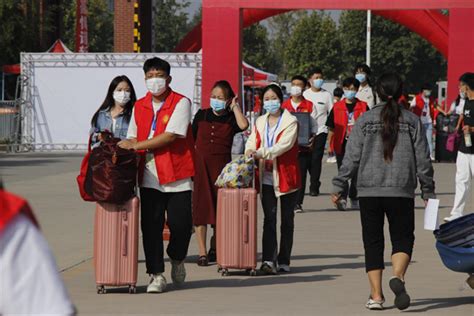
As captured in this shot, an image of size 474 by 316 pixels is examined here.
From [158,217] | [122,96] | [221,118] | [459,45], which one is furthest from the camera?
[459,45]

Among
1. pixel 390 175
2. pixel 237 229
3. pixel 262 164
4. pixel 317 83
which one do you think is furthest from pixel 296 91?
pixel 390 175

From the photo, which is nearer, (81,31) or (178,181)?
(178,181)

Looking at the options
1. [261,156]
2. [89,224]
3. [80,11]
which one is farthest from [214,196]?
[80,11]

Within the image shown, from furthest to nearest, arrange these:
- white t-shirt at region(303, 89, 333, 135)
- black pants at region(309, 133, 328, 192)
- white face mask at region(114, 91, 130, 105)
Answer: white t-shirt at region(303, 89, 333, 135)
black pants at region(309, 133, 328, 192)
white face mask at region(114, 91, 130, 105)

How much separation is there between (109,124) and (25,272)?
777cm

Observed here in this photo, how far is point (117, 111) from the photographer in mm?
10094

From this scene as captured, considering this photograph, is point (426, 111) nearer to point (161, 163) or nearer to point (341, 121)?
point (341, 121)

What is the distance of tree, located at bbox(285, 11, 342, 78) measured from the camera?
270 feet

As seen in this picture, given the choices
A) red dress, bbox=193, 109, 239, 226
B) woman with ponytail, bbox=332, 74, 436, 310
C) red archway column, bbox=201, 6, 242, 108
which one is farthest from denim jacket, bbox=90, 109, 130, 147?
red archway column, bbox=201, 6, 242, 108

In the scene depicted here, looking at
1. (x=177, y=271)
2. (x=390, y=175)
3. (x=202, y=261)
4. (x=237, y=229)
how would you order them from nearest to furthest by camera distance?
(x=390, y=175) < (x=177, y=271) < (x=237, y=229) < (x=202, y=261)

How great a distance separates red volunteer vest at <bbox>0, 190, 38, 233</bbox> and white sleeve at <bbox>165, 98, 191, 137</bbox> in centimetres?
656

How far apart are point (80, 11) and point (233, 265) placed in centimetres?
2967

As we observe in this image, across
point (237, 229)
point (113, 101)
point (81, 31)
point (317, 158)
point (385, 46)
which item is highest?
point (385, 46)

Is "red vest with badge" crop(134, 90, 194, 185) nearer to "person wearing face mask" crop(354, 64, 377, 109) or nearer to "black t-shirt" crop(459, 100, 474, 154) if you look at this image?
"black t-shirt" crop(459, 100, 474, 154)
